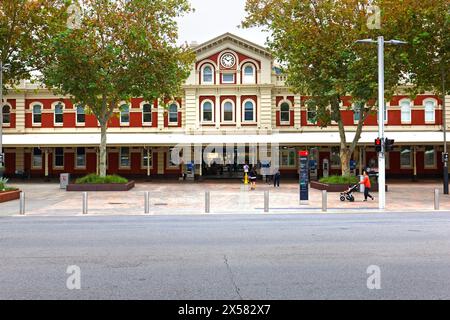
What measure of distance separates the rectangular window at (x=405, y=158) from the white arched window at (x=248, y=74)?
14.6 meters

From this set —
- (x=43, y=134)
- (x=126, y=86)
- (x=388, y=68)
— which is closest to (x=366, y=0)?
(x=388, y=68)

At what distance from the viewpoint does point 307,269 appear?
25.8 feet

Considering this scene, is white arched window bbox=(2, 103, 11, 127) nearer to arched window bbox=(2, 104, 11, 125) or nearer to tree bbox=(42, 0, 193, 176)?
arched window bbox=(2, 104, 11, 125)

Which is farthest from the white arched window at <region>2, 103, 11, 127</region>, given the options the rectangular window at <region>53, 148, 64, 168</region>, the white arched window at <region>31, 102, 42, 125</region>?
the rectangular window at <region>53, 148, 64, 168</region>

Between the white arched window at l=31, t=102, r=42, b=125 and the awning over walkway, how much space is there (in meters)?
1.87

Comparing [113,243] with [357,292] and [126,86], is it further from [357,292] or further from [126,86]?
[126,86]

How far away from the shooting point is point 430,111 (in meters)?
41.5

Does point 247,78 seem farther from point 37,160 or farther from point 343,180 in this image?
point 37,160

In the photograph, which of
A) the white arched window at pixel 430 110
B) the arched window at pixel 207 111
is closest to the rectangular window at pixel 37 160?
the arched window at pixel 207 111

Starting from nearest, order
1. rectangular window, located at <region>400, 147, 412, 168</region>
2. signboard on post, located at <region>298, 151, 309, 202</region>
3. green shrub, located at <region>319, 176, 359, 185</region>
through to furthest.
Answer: signboard on post, located at <region>298, 151, 309, 202</region> < green shrub, located at <region>319, 176, 359, 185</region> < rectangular window, located at <region>400, 147, 412, 168</region>

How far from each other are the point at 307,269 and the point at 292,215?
975 centimetres

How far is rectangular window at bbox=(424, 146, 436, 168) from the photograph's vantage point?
42188mm

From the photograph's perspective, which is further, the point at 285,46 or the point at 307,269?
the point at 285,46

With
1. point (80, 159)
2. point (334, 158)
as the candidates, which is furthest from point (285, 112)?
point (80, 159)
